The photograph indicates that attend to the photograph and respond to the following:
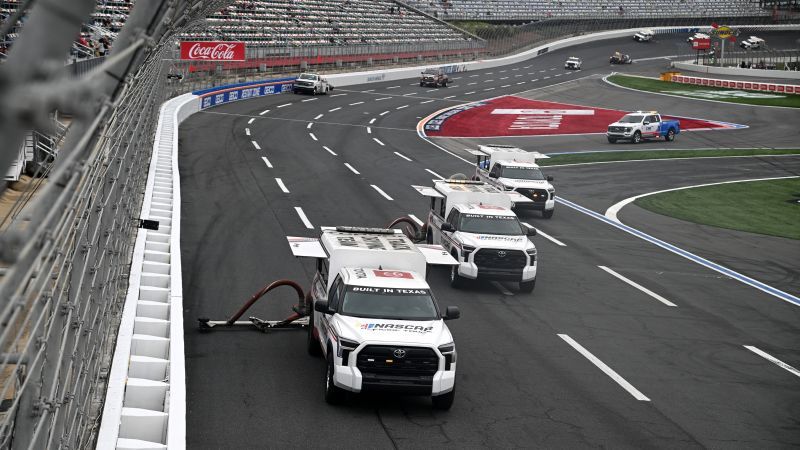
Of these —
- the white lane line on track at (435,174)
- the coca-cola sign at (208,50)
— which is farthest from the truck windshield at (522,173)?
the coca-cola sign at (208,50)

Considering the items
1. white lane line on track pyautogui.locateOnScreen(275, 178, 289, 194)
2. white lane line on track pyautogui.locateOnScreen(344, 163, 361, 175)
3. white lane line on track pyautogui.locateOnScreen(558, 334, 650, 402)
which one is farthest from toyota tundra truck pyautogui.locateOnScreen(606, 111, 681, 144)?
white lane line on track pyautogui.locateOnScreen(558, 334, 650, 402)

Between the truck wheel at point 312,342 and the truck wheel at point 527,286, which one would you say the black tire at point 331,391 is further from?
the truck wheel at point 527,286

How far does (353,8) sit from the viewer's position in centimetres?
9169

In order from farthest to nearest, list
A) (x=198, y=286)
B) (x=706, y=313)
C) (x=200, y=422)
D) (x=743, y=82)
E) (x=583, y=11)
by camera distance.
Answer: (x=583, y=11)
(x=743, y=82)
(x=706, y=313)
(x=198, y=286)
(x=200, y=422)

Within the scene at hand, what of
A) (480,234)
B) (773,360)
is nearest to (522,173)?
(480,234)

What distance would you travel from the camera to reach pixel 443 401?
516 inches

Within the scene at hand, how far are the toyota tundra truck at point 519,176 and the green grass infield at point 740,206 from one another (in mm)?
5410

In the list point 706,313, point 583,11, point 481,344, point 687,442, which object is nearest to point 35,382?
point 687,442

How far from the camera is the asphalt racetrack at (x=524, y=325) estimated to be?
12.6 m

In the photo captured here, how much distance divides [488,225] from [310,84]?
1765 inches

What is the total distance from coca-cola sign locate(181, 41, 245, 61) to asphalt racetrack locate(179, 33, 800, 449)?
15468mm

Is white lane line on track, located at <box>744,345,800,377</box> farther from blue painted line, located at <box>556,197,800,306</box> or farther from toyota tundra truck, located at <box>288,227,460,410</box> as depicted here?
toyota tundra truck, located at <box>288,227,460,410</box>

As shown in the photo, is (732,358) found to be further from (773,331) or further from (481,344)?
(481,344)

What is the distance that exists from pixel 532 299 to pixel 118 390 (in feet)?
40.9
